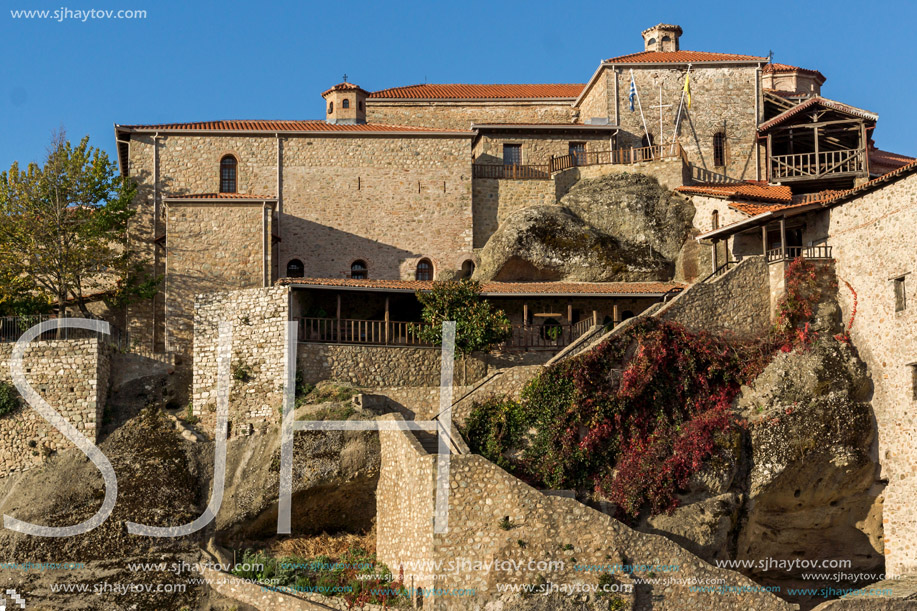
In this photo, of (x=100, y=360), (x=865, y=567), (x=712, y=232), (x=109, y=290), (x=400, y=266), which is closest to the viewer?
(x=865, y=567)

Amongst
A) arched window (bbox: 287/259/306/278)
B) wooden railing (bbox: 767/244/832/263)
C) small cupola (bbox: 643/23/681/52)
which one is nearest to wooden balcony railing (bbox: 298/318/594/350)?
arched window (bbox: 287/259/306/278)

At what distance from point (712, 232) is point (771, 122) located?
31.2 feet

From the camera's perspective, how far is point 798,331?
3067cm

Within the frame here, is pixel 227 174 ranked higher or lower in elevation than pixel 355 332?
higher

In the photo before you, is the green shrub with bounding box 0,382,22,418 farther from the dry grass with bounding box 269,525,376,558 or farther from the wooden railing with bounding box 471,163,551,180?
the wooden railing with bounding box 471,163,551,180

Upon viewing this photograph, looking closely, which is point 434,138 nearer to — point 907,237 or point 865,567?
point 907,237

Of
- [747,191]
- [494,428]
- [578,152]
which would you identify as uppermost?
[578,152]

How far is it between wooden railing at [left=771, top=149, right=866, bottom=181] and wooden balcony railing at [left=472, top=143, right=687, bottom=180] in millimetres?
3557

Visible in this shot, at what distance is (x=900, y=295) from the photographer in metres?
29.1

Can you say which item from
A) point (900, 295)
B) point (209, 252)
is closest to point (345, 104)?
point (209, 252)

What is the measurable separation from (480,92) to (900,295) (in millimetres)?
23218

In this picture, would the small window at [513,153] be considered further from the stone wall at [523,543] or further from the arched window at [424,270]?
the stone wall at [523,543]

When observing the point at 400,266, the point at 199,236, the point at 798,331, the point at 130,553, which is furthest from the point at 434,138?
the point at 130,553

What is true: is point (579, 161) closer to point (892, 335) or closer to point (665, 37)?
point (665, 37)
